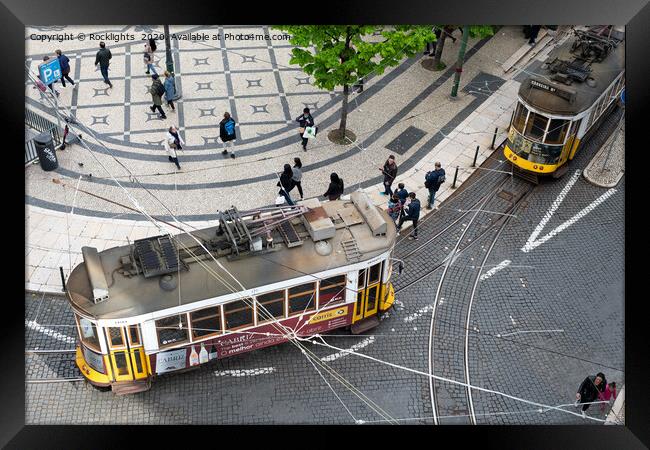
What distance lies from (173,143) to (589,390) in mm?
13440

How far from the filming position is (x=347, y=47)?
22.9 metres

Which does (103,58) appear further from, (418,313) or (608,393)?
(608,393)

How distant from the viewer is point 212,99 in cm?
2689

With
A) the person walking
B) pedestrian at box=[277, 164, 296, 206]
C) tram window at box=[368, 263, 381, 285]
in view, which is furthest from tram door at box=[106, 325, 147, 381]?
the person walking

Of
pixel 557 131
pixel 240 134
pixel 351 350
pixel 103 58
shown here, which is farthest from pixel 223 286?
pixel 103 58

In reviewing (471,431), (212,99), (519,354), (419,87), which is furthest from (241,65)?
(471,431)

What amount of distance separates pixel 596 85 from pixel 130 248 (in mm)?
15174

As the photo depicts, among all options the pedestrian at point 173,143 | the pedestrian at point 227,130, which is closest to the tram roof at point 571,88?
the pedestrian at point 227,130

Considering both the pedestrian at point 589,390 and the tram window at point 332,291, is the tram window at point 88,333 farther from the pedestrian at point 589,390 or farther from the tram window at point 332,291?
the pedestrian at point 589,390

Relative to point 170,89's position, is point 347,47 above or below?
above

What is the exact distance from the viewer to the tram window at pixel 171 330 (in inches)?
647
